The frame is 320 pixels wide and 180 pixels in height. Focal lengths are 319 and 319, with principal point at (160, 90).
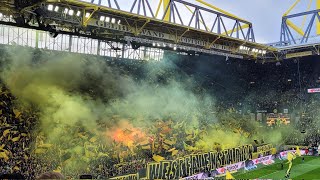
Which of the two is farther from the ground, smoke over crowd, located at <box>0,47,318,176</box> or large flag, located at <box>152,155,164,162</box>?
smoke over crowd, located at <box>0,47,318,176</box>

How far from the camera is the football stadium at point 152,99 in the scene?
19891 mm

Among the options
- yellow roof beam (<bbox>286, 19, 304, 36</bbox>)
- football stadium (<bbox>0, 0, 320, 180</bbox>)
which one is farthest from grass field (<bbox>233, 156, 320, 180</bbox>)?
yellow roof beam (<bbox>286, 19, 304, 36</bbox>)

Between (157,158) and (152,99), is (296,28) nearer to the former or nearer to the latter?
(152,99)

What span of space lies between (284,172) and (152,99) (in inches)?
564

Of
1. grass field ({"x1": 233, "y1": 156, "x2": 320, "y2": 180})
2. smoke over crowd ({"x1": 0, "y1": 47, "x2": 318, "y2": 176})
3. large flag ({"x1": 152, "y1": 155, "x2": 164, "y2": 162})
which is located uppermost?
smoke over crowd ({"x1": 0, "y1": 47, "x2": 318, "y2": 176})

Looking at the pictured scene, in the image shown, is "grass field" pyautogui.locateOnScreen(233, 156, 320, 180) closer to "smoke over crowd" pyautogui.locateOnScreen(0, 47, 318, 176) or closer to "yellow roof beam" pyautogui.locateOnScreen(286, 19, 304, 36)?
"smoke over crowd" pyautogui.locateOnScreen(0, 47, 318, 176)

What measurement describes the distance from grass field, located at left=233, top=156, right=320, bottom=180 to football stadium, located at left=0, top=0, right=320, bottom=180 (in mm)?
82

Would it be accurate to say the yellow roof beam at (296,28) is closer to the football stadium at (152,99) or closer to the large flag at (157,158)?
the football stadium at (152,99)

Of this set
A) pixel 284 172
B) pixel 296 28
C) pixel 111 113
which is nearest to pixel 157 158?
pixel 111 113

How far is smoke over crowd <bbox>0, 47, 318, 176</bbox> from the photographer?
70.9ft

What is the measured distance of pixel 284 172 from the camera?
2478 cm

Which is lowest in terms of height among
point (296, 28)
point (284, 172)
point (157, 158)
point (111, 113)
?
point (284, 172)

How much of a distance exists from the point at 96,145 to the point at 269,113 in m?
26.1

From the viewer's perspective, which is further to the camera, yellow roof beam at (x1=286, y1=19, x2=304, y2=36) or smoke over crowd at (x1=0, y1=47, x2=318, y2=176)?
yellow roof beam at (x1=286, y1=19, x2=304, y2=36)
